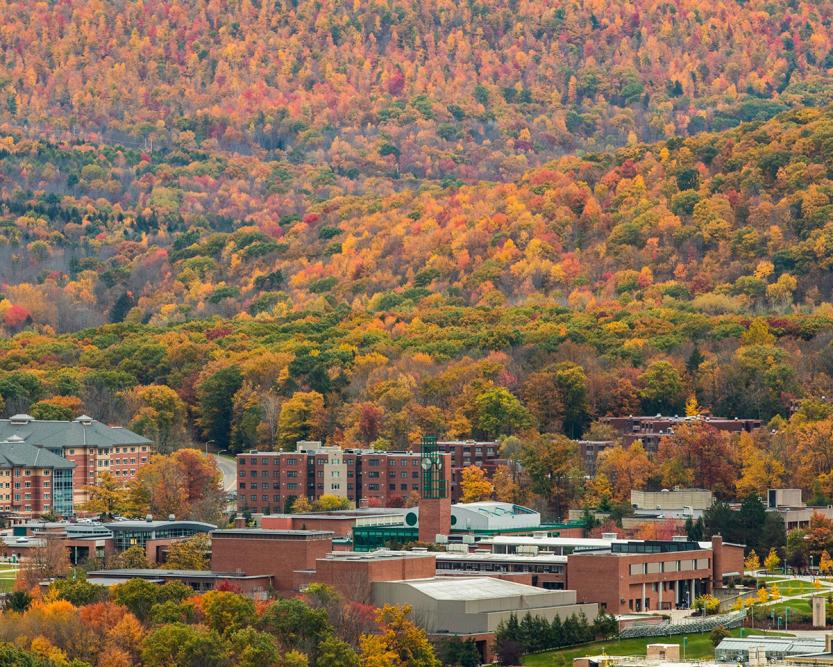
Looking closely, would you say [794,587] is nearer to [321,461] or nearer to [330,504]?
[330,504]

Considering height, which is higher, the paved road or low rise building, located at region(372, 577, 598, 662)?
the paved road

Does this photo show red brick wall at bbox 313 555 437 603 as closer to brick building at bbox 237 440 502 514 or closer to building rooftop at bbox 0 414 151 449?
brick building at bbox 237 440 502 514

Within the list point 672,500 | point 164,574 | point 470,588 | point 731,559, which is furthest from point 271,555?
point 672,500

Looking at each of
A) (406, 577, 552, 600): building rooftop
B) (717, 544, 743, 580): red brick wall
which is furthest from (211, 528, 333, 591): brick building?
(717, 544, 743, 580): red brick wall

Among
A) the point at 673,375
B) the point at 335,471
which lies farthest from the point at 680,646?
the point at 673,375

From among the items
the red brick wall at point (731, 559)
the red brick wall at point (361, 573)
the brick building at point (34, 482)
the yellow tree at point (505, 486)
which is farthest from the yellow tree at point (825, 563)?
the brick building at point (34, 482)

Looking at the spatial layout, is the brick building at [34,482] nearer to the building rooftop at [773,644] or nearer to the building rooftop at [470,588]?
the building rooftop at [470,588]

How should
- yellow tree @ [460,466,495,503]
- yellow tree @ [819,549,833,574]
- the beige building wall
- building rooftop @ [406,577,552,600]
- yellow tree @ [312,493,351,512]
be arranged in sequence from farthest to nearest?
yellow tree @ [460,466,495,503], yellow tree @ [312,493,351,512], yellow tree @ [819,549,833,574], building rooftop @ [406,577,552,600], the beige building wall

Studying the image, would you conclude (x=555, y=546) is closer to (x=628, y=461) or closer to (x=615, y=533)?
(x=615, y=533)
